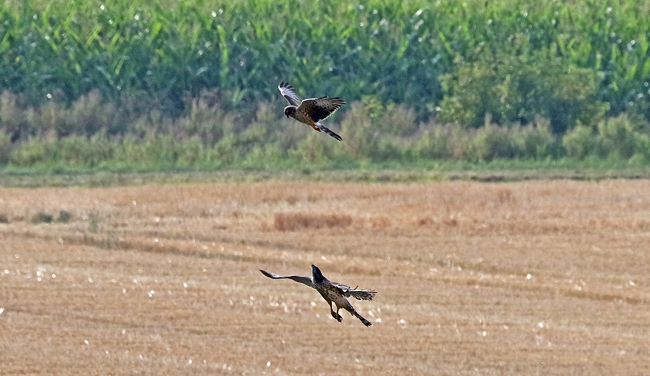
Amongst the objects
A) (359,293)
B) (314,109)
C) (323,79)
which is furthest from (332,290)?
(323,79)

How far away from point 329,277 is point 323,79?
49.7 ft

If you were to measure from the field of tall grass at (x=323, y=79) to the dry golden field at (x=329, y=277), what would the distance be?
381 cm

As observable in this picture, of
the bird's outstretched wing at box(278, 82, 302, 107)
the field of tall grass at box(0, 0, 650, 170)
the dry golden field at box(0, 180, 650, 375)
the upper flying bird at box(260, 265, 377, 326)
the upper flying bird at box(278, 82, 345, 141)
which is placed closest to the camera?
the upper flying bird at box(260, 265, 377, 326)

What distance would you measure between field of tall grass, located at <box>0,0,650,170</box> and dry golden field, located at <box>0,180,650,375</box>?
3808 mm

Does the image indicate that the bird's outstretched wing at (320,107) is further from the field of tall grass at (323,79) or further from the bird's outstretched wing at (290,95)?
the field of tall grass at (323,79)

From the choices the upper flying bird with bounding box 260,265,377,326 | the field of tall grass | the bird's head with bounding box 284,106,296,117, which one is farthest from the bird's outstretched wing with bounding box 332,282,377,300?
the field of tall grass

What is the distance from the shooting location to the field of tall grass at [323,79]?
27172mm

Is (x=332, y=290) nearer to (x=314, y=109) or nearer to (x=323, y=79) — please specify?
(x=314, y=109)

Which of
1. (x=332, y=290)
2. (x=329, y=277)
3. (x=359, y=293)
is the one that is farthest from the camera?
(x=329, y=277)

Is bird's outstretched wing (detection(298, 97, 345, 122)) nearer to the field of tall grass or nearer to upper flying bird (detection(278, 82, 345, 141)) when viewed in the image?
upper flying bird (detection(278, 82, 345, 141))

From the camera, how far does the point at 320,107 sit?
6.12 metres

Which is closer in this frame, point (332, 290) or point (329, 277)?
point (332, 290)

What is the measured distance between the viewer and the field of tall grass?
2717cm

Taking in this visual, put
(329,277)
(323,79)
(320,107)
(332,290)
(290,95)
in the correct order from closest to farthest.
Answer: (332,290) < (320,107) < (290,95) < (329,277) < (323,79)
